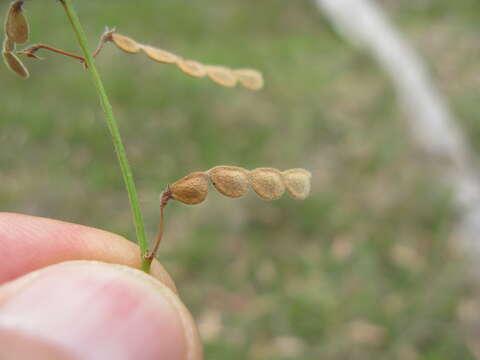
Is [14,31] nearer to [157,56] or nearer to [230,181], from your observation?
[157,56]

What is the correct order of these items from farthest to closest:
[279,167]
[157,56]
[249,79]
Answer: [279,167], [249,79], [157,56]

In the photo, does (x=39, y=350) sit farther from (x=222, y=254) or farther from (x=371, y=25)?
(x=371, y=25)

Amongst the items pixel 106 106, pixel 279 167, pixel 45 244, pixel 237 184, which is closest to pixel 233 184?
pixel 237 184

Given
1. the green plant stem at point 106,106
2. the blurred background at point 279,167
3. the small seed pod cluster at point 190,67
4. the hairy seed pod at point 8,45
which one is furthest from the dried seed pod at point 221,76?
the blurred background at point 279,167

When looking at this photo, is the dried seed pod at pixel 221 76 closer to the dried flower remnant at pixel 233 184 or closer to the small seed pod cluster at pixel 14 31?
the dried flower remnant at pixel 233 184

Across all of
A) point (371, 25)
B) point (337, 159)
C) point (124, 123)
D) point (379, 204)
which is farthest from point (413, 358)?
point (371, 25)

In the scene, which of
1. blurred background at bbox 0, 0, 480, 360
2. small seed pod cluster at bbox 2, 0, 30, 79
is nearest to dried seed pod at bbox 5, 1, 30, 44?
small seed pod cluster at bbox 2, 0, 30, 79

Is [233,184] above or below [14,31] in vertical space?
below
